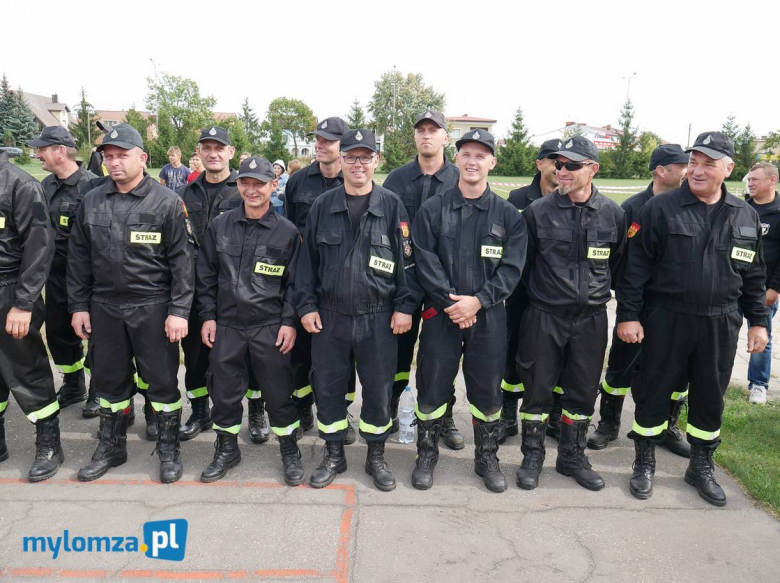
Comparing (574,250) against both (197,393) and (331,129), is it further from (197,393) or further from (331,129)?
(197,393)

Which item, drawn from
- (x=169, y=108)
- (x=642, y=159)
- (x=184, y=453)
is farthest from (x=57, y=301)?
(x=169, y=108)

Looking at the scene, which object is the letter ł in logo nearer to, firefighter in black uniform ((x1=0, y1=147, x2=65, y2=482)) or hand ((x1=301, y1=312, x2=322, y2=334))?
firefighter in black uniform ((x1=0, y1=147, x2=65, y2=482))

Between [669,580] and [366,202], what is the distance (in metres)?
2.93

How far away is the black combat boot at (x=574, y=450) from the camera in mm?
4098

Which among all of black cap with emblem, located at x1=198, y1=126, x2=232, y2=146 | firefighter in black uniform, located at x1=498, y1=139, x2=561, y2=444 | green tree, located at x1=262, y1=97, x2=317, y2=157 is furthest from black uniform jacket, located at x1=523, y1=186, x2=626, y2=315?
green tree, located at x1=262, y1=97, x2=317, y2=157

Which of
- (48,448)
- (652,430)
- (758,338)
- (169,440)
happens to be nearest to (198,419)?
(169,440)

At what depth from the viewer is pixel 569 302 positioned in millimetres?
3854

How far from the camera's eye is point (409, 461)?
14.4 feet

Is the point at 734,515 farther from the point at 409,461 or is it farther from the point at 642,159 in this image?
the point at 642,159

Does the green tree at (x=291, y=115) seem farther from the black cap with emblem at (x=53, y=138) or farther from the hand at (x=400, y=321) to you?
the hand at (x=400, y=321)

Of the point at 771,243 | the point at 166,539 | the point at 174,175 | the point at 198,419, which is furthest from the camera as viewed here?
the point at 174,175

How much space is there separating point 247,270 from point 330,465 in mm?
1534

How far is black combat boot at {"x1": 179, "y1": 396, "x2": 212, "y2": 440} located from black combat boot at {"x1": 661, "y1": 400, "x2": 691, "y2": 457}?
387 centimetres

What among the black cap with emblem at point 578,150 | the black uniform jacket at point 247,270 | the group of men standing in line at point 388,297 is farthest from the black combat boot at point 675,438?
the black uniform jacket at point 247,270
